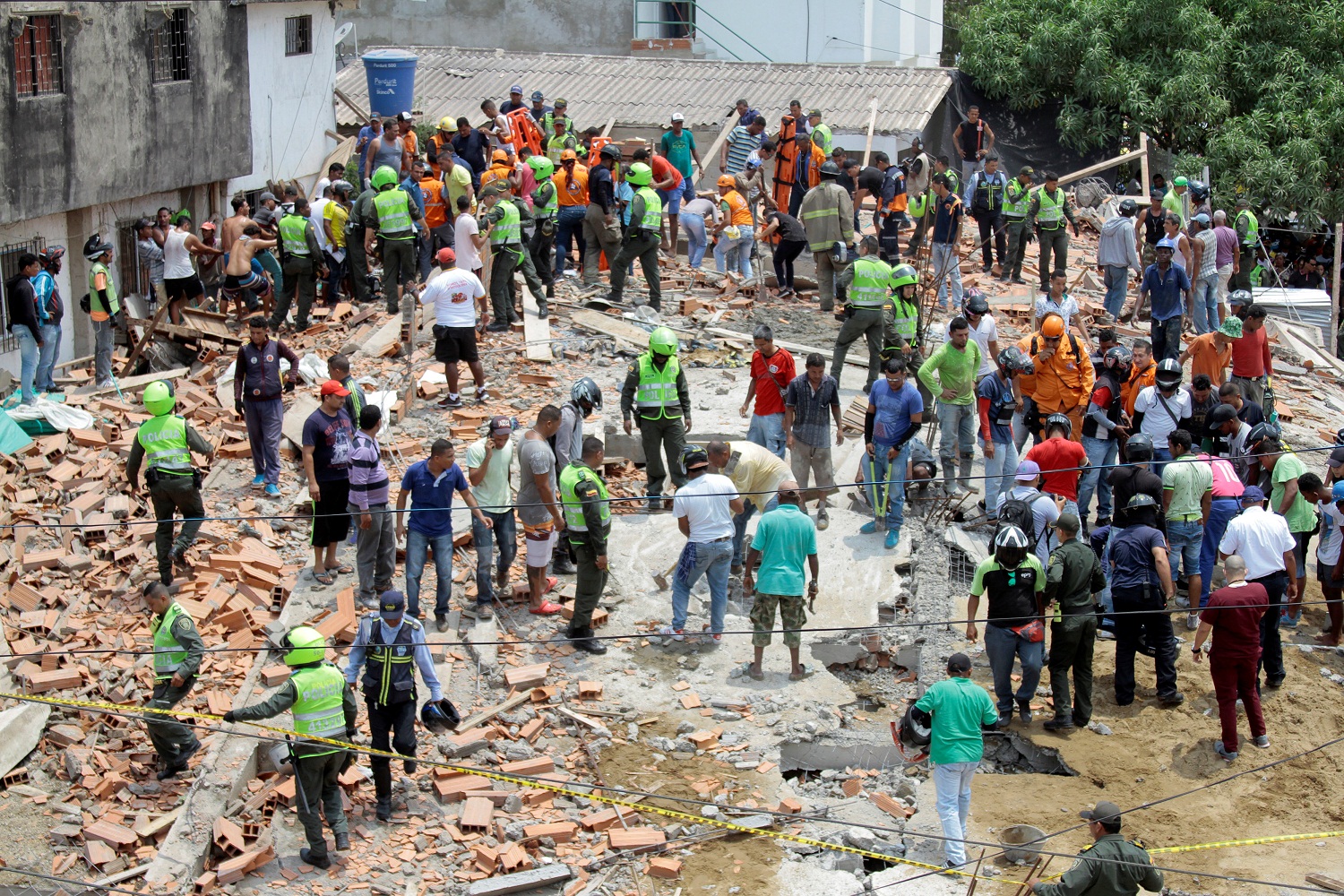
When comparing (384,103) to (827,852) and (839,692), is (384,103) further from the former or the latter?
(827,852)

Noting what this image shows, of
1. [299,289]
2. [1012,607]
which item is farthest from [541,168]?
[1012,607]

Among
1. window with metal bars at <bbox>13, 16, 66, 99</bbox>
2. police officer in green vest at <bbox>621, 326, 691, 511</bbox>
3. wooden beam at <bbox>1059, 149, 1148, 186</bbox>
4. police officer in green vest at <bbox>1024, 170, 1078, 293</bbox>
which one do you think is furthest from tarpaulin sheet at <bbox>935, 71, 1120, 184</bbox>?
window with metal bars at <bbox>13, 16, 66, 99</bbox>

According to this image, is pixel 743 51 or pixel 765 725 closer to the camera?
pixel 765 725

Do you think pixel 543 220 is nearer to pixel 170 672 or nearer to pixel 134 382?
pixel 134 382

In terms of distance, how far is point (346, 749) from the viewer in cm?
888

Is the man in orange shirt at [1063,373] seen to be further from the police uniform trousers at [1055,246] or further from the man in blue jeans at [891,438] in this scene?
the police uniform trousers at [1055,246]

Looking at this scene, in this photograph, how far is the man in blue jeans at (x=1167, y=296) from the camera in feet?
50.6

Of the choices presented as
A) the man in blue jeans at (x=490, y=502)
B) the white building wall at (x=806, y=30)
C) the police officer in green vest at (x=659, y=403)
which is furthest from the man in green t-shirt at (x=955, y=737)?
the white building wall at (x=806, y=30)

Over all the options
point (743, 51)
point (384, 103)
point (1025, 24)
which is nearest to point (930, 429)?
point (384, 103)

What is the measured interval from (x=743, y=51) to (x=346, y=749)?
26.1 metres

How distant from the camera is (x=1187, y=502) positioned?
1146cm

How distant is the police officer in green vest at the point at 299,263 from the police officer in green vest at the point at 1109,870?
1145 centimetres

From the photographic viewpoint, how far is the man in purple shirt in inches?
440

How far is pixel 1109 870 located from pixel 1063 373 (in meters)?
6.01
